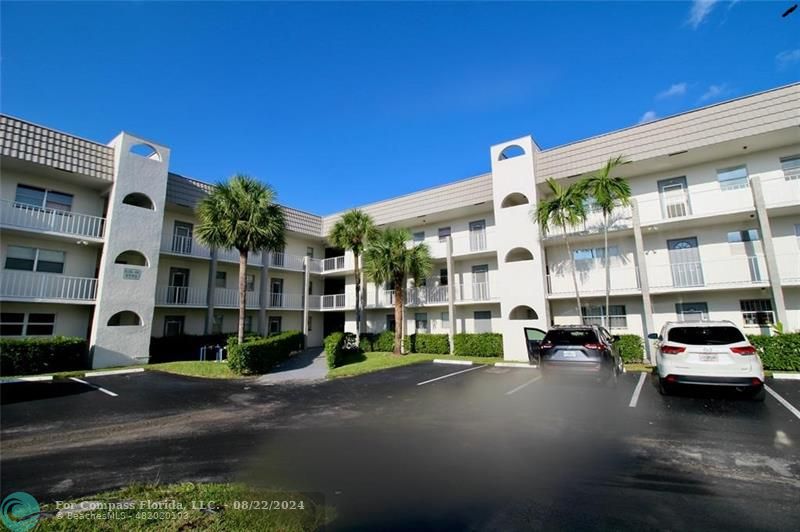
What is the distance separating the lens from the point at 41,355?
45.1 ft

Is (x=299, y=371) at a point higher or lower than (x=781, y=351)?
lower

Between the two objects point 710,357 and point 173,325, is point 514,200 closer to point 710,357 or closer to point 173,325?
point 710,357

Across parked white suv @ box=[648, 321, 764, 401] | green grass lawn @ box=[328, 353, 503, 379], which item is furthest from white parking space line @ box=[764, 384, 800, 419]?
green grass lawn @ box=[328, 353, 503, 379]

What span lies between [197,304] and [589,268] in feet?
70.4

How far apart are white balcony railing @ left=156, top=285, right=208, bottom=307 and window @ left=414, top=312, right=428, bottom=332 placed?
43.1 ft

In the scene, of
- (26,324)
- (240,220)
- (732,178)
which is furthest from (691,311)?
(26,324)

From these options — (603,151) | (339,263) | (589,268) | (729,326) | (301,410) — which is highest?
(603,151)

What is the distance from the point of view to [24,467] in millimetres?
5168

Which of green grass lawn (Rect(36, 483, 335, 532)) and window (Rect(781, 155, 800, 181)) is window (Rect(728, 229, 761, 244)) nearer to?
window (Rect(781, 155, 800, 181))

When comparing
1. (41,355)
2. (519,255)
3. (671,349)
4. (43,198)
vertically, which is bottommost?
(41,355)

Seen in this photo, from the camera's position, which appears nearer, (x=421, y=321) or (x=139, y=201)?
(x=139, y=201)

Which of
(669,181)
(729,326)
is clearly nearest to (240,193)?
(729,326)

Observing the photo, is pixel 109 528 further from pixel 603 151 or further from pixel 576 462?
A: pixel 603 151

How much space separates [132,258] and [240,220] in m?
6.82
